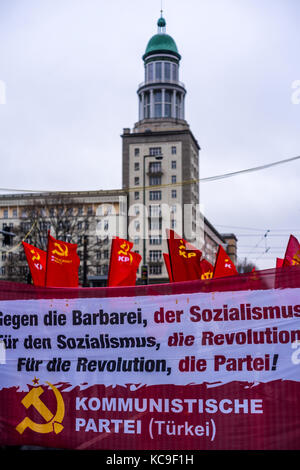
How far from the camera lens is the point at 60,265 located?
38.9 ft

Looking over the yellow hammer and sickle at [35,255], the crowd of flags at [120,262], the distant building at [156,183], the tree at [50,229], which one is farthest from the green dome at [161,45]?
the yellow hammer and sickle at [35,255]

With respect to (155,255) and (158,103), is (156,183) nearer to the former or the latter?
(155,255)

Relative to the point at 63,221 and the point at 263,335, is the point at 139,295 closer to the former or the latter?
the point at 263,335

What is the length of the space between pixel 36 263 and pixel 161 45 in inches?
3846

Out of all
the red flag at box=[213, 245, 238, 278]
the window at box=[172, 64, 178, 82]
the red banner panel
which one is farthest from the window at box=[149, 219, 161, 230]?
the red banner panel

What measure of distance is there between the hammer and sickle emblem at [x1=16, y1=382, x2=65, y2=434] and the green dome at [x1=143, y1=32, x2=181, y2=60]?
104m

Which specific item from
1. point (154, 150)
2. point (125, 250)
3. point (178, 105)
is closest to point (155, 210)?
point (154, 150)

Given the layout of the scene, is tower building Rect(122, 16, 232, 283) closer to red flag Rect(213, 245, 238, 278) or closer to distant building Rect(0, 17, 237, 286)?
distant building Rect(0, 17, 237, 286)

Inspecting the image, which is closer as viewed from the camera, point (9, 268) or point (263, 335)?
point (263, 335)

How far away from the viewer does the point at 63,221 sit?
49625mm

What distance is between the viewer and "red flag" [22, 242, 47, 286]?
475 inches
